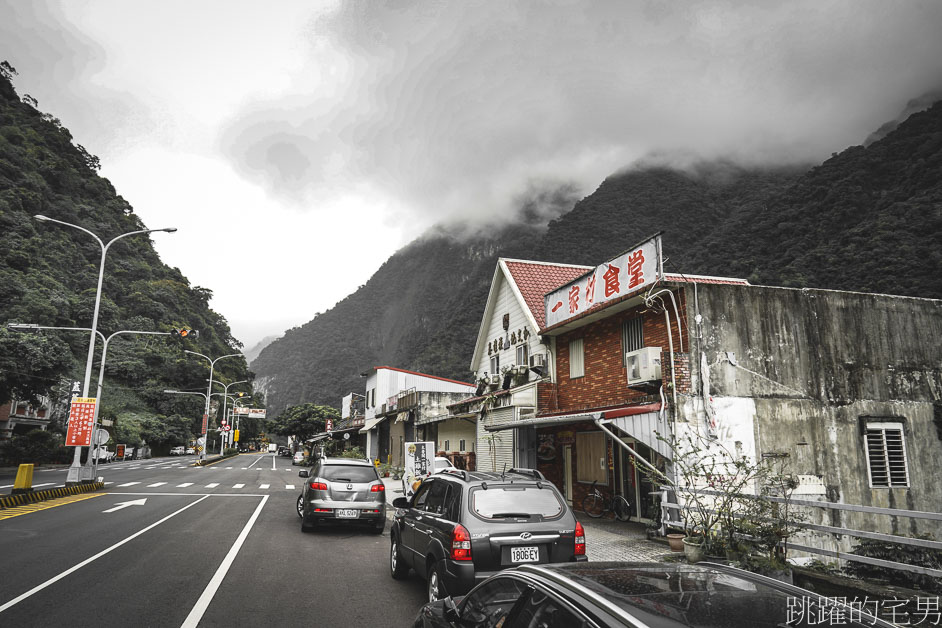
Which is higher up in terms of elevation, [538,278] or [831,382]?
[538,278]

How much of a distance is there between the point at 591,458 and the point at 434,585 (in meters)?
11.0

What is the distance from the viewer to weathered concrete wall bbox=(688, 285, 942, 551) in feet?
38.2

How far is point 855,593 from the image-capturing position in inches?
240

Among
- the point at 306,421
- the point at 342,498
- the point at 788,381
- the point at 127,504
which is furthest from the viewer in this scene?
the point at 306,421

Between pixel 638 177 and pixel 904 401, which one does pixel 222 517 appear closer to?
pixel 904 401

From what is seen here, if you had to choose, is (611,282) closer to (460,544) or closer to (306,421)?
(460,544)

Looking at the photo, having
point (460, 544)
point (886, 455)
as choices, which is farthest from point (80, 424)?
point (886, 455)

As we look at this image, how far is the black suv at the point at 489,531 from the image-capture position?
5867mm

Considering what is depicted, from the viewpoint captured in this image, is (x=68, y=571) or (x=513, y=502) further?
(x=68, y=571)

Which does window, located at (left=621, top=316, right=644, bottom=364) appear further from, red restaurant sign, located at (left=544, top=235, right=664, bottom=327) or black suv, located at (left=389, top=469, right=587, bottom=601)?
black suv, located at (left=389, top=469, right=587, bottom=601)

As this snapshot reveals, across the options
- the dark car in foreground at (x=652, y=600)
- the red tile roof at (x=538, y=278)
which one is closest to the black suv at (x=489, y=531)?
the dark car in foreground at (x=652, y=600)

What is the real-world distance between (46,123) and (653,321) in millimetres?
94411

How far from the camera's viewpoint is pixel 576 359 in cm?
1616

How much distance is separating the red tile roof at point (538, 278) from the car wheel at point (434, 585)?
12.7 metres
